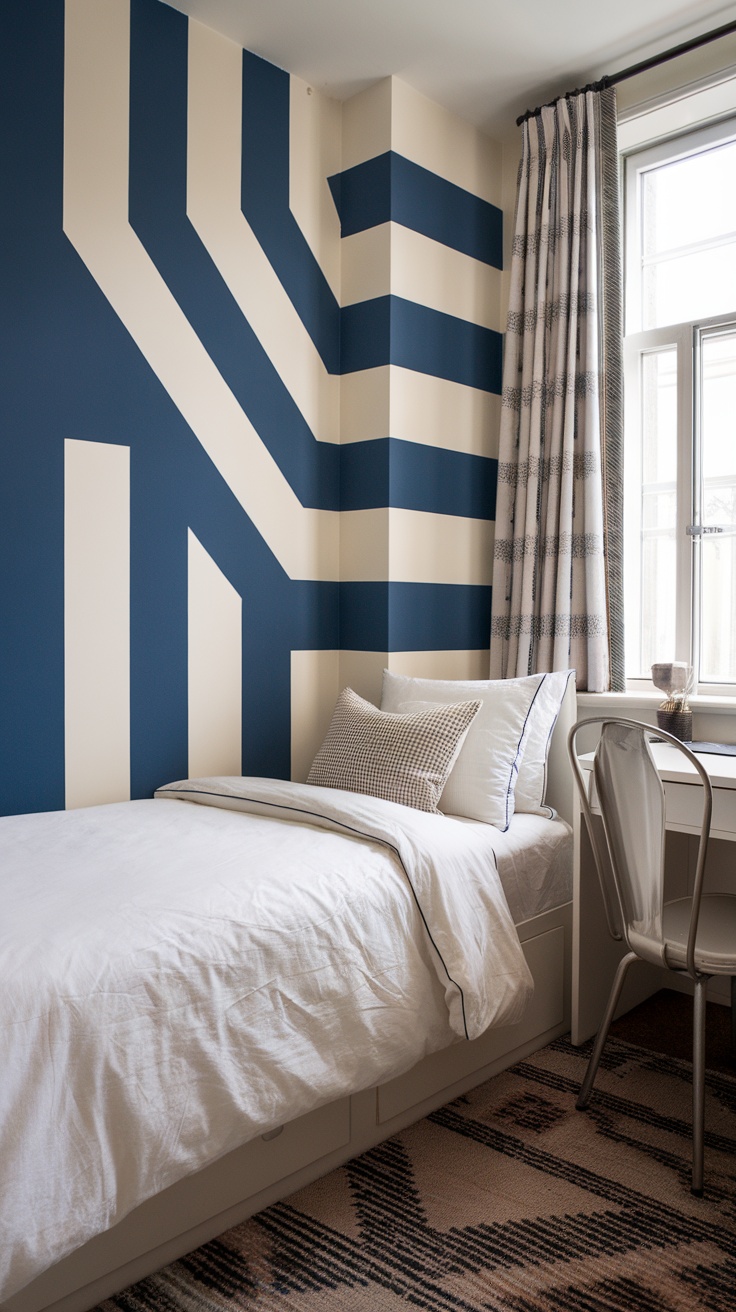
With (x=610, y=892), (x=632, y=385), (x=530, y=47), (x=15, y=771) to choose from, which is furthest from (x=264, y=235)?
(x=610, y=892)

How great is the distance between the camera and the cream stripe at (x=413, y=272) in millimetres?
2967

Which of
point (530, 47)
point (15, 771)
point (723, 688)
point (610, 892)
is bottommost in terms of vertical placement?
point (610, 892)

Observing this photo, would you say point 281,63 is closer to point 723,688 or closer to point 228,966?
point 723,688

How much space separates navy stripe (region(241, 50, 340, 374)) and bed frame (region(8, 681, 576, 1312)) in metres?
2.06

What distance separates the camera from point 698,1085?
71.9 inches

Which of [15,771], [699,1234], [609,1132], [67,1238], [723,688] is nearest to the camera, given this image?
[67,1238]

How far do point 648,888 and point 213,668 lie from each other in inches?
55.6

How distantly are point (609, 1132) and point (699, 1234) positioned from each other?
353 millimetres

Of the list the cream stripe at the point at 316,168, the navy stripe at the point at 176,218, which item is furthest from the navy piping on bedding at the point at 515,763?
the cream stripe at the point at 316,168

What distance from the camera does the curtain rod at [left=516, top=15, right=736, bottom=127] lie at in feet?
8.70

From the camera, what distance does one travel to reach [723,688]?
2.83 meters

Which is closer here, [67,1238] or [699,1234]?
[67,1238]

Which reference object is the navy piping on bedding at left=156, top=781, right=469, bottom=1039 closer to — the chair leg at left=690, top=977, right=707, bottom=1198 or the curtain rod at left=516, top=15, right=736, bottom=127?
the chair leg at left=690, top=977, right=707, bottom=1198

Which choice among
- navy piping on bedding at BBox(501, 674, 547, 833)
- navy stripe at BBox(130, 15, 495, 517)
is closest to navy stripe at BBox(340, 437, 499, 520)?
navy stripe at BBox(130, 15, 495, 517)
